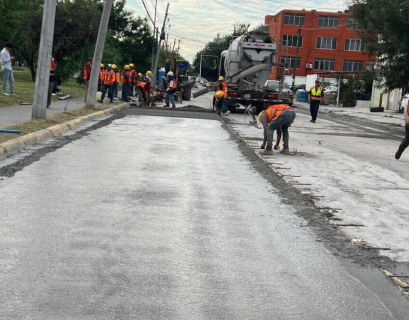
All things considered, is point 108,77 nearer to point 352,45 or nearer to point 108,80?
point 108,80

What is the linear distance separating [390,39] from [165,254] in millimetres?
24138

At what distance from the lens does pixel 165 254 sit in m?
5.86

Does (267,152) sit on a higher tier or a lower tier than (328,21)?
lower

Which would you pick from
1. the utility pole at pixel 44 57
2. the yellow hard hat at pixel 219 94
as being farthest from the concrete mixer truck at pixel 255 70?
the utility pole at pixel 44 57

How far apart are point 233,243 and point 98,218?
1554mm

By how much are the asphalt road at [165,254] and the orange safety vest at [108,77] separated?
63.4 ft

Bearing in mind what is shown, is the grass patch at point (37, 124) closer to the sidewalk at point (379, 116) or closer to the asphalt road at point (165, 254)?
the asphalt road at point (165, 254)

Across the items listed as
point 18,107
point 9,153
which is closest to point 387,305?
point 9,153

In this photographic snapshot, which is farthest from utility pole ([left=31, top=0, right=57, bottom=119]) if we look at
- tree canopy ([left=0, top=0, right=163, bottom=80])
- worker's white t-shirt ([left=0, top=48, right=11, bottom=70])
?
tree canopy ([left=0, top=0, right=163, bottom=80])

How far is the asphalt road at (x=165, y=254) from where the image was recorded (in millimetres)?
4625

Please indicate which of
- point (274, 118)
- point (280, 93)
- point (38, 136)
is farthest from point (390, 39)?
point (38, 136)

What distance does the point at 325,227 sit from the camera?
739 cm

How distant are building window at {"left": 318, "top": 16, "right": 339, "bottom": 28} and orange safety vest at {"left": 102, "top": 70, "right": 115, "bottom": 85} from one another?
70.0 m

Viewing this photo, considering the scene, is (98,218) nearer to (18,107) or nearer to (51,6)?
(51,6)
